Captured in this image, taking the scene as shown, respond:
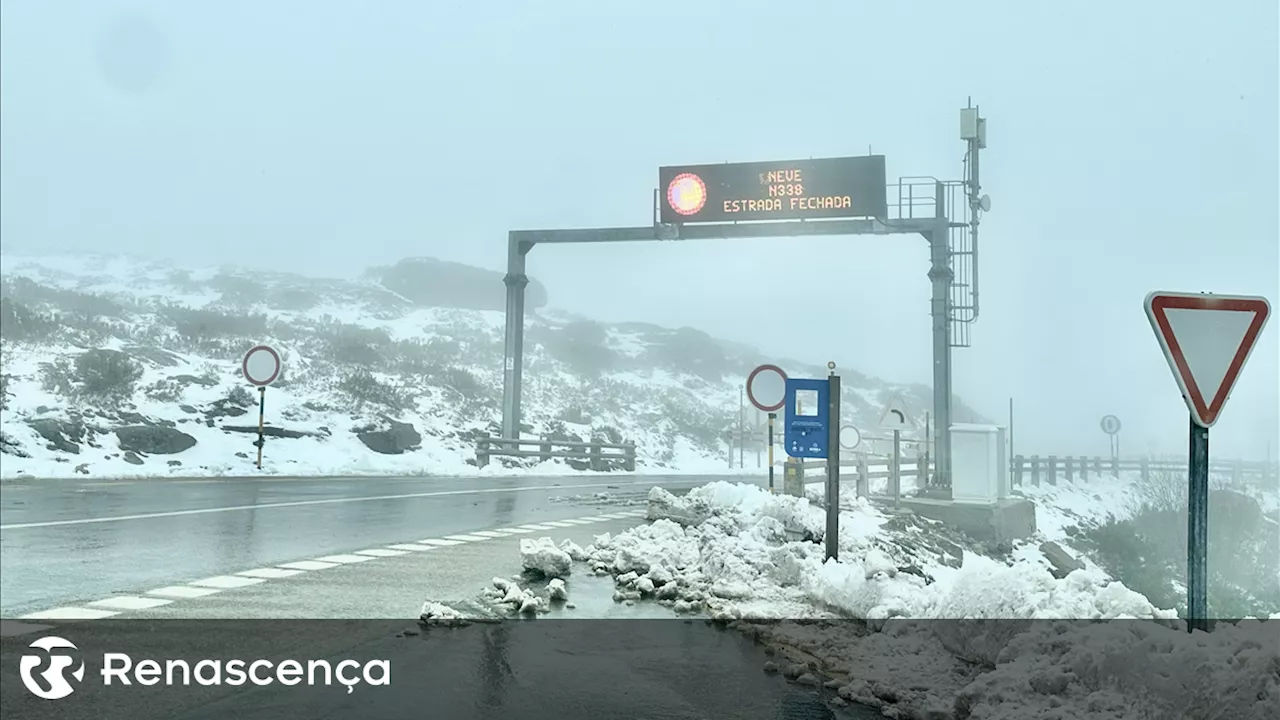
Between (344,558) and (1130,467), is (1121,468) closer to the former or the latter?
(1130,467)

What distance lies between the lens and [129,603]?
624cm

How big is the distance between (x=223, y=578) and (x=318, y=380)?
3235cm

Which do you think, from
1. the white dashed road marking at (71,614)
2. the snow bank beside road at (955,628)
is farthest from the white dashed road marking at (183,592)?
the snow bank beside road at (955,628)

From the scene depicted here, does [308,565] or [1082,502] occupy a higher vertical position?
[308,565]

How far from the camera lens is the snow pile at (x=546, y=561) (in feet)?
25.2

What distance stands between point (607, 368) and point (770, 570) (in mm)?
70403

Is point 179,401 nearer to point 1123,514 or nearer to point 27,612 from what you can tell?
point 27,612

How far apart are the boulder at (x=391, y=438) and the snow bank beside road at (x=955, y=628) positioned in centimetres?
1996

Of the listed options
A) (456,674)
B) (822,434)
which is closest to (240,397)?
(822,434)

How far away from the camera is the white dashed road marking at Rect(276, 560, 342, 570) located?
797 centimetres

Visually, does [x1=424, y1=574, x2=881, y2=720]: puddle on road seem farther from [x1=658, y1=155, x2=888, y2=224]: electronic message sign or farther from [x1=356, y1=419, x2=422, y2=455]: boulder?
[x1=356, y1=419, x2=422, y2=455]: boulder

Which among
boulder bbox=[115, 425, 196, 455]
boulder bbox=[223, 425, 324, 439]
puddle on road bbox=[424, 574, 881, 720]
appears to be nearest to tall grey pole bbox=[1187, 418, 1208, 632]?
puddle on road bbox=[424, 574, 881, 720]

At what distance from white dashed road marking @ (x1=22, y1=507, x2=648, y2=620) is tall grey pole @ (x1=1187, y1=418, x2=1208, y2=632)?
622cm

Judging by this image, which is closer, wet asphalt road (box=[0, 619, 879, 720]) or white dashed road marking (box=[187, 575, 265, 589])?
wet asphalt road (box=[0, 619, 879, 720])
